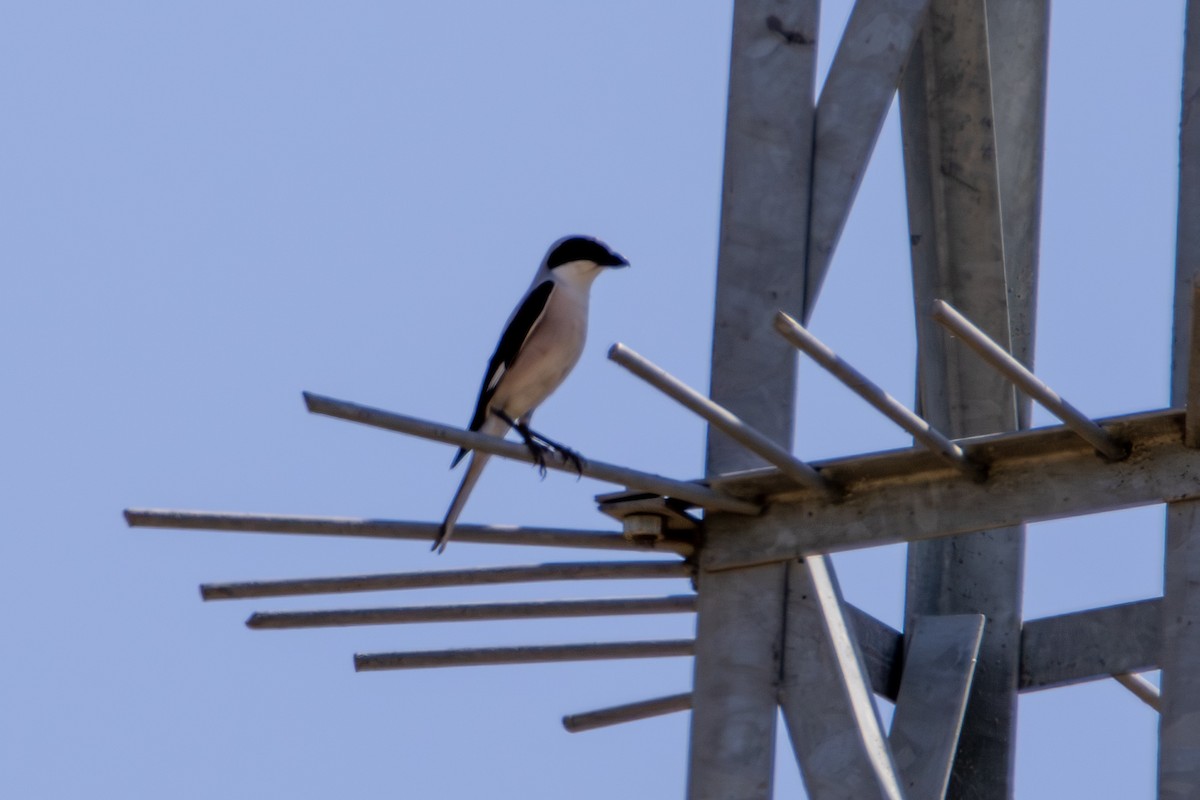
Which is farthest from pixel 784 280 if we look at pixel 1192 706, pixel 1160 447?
A: pixel 1192 706

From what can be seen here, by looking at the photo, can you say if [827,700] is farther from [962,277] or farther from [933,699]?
[962,277]

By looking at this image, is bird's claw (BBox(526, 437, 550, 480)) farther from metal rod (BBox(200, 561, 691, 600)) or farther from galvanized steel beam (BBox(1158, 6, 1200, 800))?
galvanized steel beam (BBox(1158, 6, 1200, 800))

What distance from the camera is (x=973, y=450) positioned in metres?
4.76

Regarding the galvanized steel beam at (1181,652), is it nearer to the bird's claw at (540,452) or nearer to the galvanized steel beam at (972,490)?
the galvanized steel beam at (972,490)

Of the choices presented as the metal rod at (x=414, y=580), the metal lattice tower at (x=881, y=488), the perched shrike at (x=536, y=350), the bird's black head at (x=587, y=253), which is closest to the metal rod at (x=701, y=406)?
the metal lattice tower at (x=881, y=488)

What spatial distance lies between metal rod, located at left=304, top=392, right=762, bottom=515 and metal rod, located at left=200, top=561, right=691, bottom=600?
6.6 inches

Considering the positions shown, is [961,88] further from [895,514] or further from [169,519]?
[169,519]

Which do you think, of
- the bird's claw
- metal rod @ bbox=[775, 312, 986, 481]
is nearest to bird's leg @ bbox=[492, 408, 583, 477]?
the bird's claw

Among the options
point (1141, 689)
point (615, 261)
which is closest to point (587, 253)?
point (615, 261)

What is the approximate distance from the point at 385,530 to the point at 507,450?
386 millimetres

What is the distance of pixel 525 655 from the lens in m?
5.42

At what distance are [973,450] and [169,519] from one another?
1807mm

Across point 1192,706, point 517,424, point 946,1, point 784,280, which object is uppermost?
point 946,1

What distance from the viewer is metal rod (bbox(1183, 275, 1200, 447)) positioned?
13.4ft
